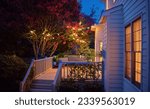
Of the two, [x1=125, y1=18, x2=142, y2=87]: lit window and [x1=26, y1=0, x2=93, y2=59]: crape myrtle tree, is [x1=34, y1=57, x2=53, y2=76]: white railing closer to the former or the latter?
[x1=26, y1=0, x2=93, y2=59]: crape myrtle tree

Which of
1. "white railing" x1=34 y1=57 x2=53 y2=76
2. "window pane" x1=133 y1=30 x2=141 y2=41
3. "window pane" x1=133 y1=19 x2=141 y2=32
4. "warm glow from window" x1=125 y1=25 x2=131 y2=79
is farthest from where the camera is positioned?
"white railing" x1=34 y1=57 x2=53 y2=76

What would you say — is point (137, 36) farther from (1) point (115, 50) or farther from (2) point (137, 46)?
(1) point (115, 50)

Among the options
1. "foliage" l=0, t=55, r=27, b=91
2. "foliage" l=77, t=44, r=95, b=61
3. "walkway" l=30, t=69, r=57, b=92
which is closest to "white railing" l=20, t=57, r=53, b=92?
"walkway" l=30, t=69, r=57, b=92

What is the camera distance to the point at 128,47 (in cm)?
974

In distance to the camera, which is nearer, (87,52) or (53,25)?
(53,25)

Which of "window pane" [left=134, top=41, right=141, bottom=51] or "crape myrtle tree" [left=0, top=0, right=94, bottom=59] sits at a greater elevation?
"crape myrtle tree" [left=0, top=0, right=94, bottom=59]

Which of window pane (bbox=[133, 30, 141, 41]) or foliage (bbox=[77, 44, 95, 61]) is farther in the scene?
foliage (bbox=[77, 44, 95, 61])

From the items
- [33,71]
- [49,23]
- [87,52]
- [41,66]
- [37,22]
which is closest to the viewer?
[33,71]

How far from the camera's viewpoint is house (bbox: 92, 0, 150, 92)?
7.03 metres

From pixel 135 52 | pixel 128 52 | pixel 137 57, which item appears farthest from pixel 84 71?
pixel 137 57

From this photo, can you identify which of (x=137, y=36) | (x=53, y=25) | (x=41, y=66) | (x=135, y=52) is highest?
(x=53, y=25)

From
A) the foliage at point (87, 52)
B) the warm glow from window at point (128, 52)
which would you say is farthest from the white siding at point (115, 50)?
the foliage at point (87, 52)

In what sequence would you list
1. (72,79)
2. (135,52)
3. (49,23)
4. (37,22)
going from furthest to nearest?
(49,23), (37,22), (72,79), (135,52)

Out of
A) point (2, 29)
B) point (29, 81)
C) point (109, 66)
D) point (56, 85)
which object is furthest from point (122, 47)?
point (2, 29)
